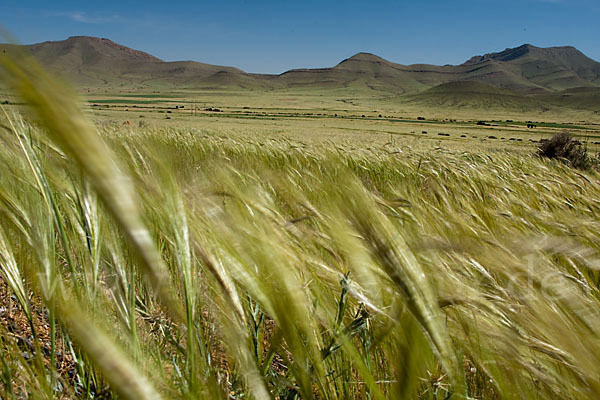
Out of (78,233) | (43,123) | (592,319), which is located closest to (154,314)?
(78,233)

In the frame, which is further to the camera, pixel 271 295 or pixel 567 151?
pixel 567 151

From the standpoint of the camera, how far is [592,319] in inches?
24.0

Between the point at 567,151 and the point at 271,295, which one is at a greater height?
the point at 271,295

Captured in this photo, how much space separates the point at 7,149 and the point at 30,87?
37.6 inches

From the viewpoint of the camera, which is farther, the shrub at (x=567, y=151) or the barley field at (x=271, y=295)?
the shrub at (x=567, y=151)

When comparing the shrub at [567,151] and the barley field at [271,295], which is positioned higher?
the barley field at [271,295]

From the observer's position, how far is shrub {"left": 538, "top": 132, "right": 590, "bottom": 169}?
807 cm

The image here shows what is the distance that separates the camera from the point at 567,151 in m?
8.73

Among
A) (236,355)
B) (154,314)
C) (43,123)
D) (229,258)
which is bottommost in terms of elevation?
(154,314)

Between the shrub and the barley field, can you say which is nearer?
the barley field

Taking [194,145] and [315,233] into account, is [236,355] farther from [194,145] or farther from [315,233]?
[194,145]

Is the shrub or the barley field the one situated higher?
the barley field

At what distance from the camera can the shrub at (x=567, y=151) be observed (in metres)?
8.07

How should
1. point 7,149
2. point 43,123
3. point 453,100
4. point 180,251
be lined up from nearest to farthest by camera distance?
point 43,123, point 180,251, point 7,149, point 453,100
